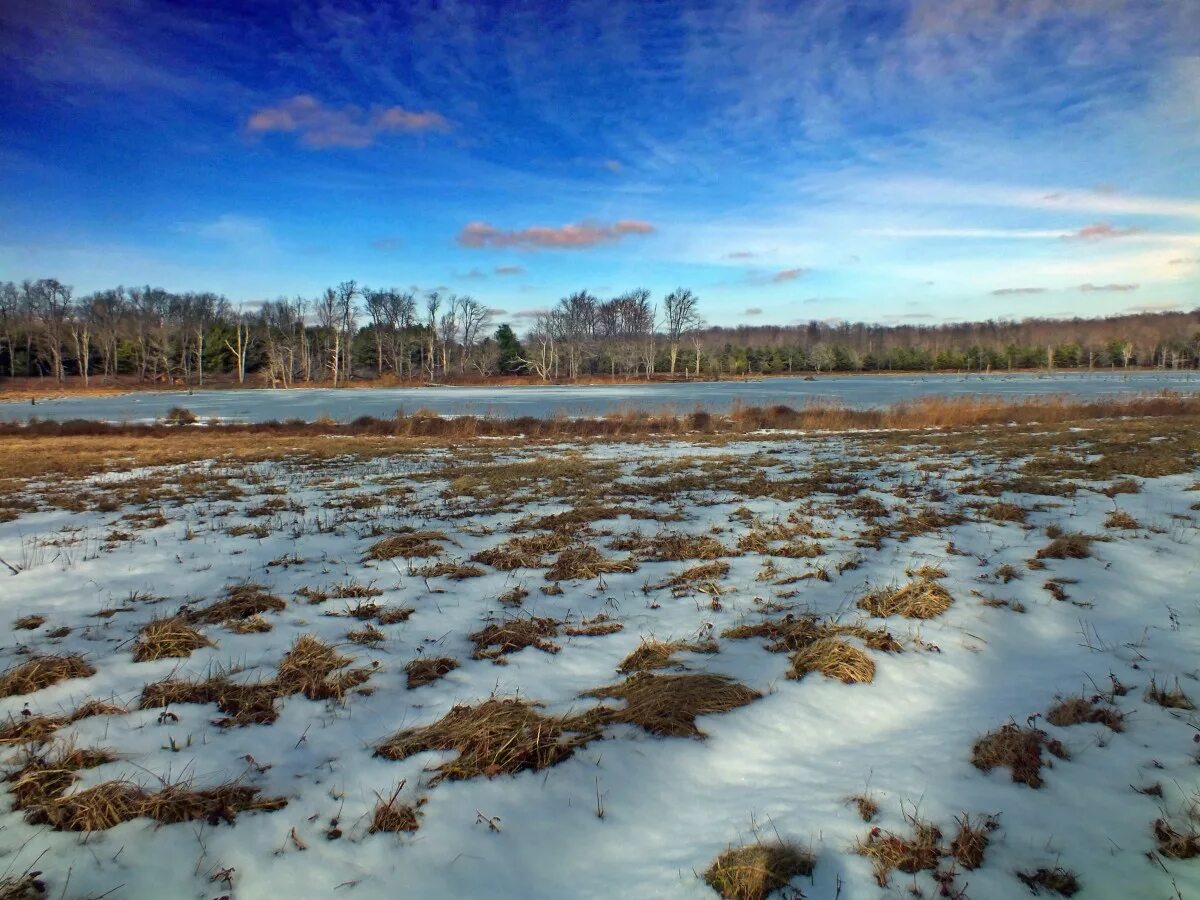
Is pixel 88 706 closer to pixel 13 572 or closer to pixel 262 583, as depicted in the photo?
pixel 262 583

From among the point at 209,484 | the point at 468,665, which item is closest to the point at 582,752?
the point at 468,665

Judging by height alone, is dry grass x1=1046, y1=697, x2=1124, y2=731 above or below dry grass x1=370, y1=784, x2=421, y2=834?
above

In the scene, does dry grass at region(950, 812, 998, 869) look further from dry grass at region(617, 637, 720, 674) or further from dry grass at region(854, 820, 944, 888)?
dry grass at region(617, 637, 720, 674)

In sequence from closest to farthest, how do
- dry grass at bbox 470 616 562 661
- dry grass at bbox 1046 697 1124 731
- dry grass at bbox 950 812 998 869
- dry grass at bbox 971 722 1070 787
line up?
dry grass at bbox 950 812 998 869
dry grass at bbox 971 722 1070 787
dry grass at bbox 1046 697 1124 731
dry grass at bbox 470 616 562 661

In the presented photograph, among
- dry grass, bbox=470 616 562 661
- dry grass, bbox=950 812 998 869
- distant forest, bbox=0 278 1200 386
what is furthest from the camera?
distant forest, bbox=0 278 1200 386

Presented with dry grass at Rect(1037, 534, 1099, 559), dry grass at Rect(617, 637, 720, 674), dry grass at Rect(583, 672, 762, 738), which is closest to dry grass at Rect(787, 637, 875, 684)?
dry grass at Rect(583, 672, 762, 738)

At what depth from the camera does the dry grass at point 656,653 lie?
402 centimetres

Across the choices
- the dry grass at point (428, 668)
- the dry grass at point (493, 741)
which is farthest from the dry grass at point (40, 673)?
the dry grass at point (493, 741)

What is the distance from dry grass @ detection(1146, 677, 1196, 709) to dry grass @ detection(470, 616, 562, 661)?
11.5 ft

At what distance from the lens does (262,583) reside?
217 inches

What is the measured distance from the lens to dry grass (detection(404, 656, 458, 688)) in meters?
3.86

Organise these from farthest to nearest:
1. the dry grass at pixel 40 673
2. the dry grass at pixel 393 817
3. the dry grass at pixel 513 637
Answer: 1. the dry grass at pixel 513 637
2. the dry grass at pixel 40 673
3. the dry grass at pixel 393 817

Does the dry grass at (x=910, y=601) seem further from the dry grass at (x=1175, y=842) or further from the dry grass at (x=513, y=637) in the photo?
the dry grass at (x=513, y=637)

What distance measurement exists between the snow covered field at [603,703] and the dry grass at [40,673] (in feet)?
0.06
